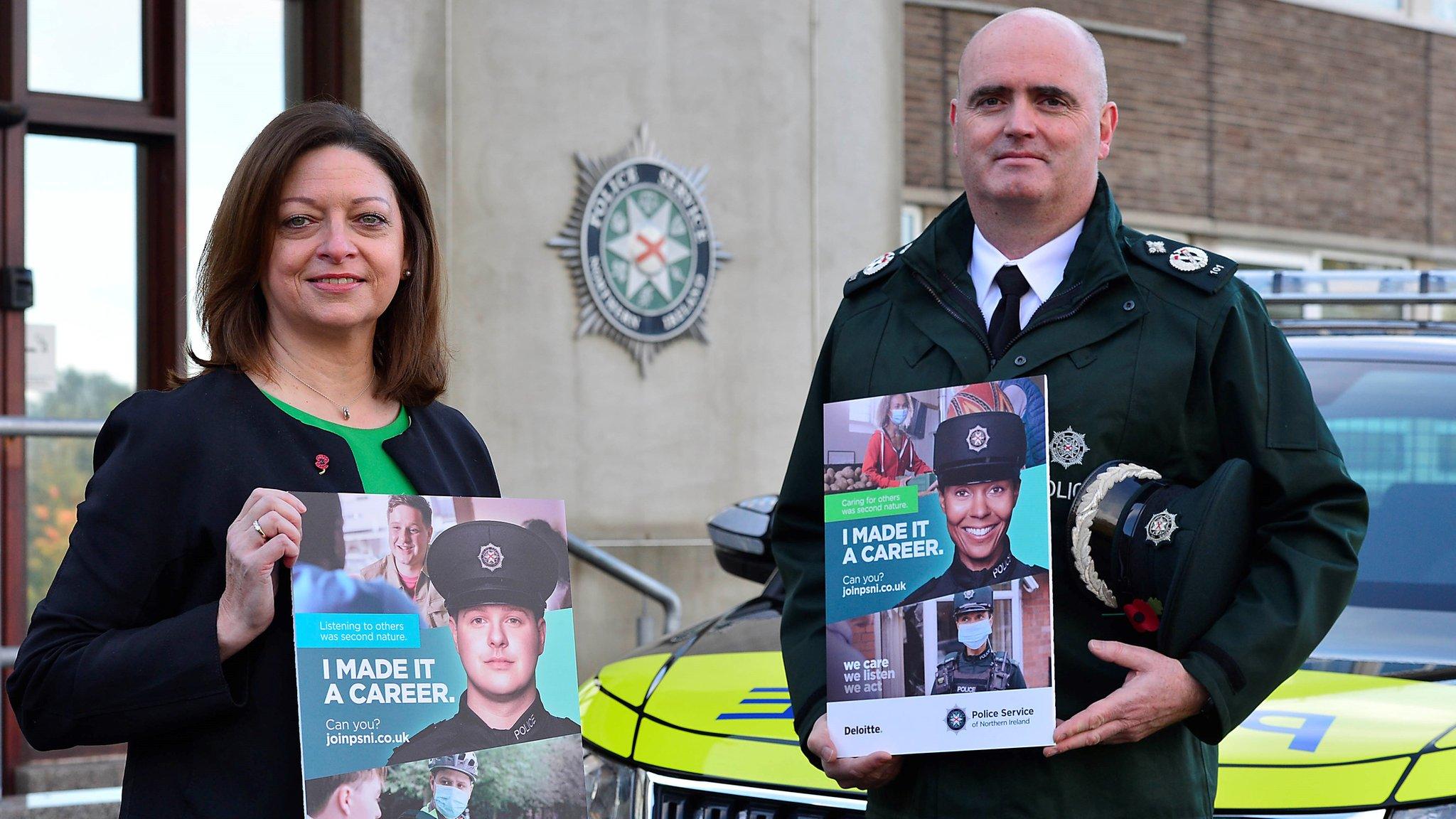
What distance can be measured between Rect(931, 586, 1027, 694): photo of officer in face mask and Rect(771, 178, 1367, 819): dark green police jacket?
11 cm

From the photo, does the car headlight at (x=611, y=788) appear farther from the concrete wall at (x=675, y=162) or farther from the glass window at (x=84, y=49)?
the concrete wall at (x=675, y=162)

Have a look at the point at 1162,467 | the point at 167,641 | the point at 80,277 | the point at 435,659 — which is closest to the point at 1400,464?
the point at 1162,467

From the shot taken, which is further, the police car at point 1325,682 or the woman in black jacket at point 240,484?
the police car at point 1325,682

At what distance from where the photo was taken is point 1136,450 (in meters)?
2.41

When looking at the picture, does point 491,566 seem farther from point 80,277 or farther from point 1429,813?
point 80,277

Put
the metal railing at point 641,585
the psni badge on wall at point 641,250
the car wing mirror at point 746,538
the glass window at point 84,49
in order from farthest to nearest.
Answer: the psni badge on wall at point 641,250 → the metal railing at point 641,585 → the glass window at point 84,49 → the car wing mirror at point 746,538

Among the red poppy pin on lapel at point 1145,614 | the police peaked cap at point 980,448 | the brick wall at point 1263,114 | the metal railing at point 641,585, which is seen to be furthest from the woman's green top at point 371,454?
the brick wall at point 1263,114

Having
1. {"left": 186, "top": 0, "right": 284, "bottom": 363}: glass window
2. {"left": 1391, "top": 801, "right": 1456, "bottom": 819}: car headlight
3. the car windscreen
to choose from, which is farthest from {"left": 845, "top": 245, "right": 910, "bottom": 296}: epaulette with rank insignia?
{"left": 186, "top": 0, "right": 284, "bottom": 363}: glass window

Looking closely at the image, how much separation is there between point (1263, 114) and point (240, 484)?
42.7 feet

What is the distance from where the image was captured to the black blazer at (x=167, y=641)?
6.96 ft

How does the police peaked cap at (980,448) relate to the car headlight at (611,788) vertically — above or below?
above

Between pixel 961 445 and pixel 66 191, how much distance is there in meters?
6.77

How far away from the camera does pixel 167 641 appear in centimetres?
213

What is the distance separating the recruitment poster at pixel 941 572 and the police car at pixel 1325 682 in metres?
0.68
